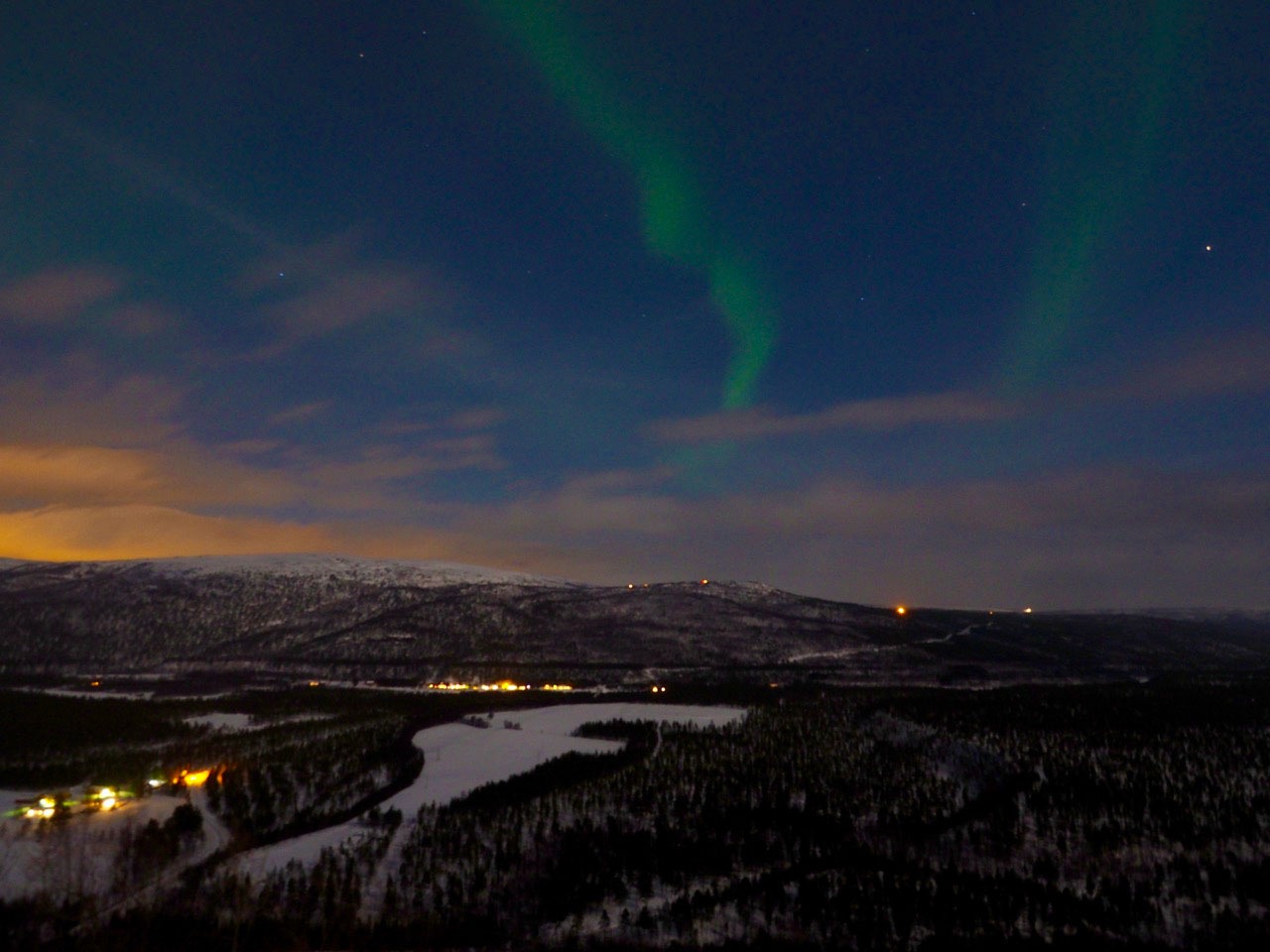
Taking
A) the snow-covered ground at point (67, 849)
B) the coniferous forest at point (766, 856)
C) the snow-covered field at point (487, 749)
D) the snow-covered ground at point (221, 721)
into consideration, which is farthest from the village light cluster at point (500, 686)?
the snow-covered ground at point (67, 849)

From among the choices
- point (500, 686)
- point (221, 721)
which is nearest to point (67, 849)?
point (221, 721)

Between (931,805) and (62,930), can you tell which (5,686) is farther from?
(931,805)

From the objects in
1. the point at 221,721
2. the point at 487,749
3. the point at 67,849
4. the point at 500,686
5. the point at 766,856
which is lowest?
the point at 766,856

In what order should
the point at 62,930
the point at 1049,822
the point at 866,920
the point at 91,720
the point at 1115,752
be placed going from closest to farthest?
the point at 62,930 < the point at 866,920 < the point at 1049,822 < the point at 1115,752 < the point at 91,720

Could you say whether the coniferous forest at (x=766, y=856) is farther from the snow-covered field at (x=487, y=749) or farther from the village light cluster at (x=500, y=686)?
the village light cluster at (x=500, y=686)

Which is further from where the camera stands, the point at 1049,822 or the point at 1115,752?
the point at 1115,752

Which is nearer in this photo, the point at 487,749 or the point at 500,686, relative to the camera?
the point at 487,749

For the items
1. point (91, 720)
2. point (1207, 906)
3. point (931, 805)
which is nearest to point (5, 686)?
point (91, 720)

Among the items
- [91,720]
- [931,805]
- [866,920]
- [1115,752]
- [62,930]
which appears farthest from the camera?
[91,720]

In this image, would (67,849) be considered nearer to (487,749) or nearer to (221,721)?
(487,749)
